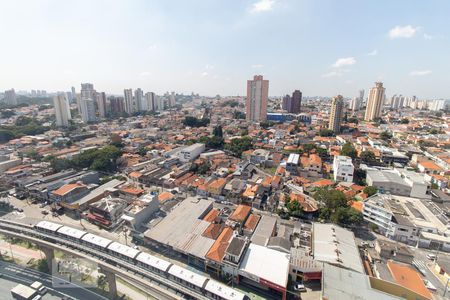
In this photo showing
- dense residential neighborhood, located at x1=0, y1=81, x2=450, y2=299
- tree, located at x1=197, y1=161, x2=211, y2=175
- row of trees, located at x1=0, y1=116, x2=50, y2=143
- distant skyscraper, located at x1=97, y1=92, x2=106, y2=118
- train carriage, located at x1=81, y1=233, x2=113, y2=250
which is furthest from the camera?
distant skyscraper, located at x1=97, y1=92, x2=106, y2=118

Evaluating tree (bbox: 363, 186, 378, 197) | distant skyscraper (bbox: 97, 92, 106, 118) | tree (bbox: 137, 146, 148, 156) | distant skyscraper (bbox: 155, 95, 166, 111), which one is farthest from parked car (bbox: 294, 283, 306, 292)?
distant skyscraper (bbox: 155, 95, 166, 111)

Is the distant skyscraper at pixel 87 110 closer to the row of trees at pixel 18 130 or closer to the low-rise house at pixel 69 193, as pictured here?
the row of trees at pixel 18 130

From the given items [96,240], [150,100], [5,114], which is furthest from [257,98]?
[5,114]

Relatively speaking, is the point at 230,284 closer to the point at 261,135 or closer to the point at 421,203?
the point at 421,203

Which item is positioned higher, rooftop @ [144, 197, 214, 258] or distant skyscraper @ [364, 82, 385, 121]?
distant skyscraper @ [364, 82, 385, 121]

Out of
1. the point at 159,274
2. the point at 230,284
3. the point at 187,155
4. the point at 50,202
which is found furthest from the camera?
the point at 187,155

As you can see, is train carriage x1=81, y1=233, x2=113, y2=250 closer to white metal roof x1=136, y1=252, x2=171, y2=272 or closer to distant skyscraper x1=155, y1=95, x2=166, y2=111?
white metal roof x1=136, y1=252, x2=171, y2=272

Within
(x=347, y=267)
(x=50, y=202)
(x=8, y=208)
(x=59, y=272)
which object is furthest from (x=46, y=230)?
(x=347, y=267)
